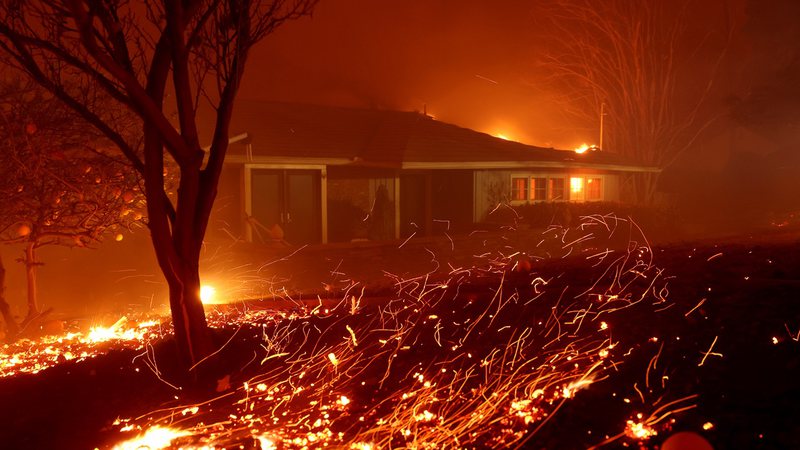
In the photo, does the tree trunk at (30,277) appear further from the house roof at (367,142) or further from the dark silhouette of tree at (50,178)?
the house roof at (367,142)

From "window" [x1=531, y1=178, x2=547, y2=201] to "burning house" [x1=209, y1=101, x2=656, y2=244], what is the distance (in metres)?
0.04

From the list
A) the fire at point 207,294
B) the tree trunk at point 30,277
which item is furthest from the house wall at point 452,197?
the tree trunk at point 30,277

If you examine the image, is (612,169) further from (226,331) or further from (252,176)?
(226,331)

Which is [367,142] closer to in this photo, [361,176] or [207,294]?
[361,176]

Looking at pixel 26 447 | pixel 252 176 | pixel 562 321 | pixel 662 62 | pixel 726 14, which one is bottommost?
pixel 26 447

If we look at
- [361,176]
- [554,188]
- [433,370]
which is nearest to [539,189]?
[554,188]

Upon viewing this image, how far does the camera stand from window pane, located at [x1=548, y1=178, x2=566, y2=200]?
25562 mm

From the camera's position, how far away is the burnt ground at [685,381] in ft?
11.9

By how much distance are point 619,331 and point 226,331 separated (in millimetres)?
4109

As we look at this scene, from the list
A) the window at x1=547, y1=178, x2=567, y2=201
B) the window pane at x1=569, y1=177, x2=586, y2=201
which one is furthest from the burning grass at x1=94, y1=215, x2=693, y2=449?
the window pane at x1=569, y1=177, x2=586, y2=201

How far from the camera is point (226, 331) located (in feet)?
22.5

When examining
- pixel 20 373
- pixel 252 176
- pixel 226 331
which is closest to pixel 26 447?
pixel 20 373

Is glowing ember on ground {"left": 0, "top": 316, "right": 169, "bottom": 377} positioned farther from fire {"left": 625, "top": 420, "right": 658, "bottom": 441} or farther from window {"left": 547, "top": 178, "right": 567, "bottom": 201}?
window {"left": 547, "top": 178, "right": 567, "bottom": 201}

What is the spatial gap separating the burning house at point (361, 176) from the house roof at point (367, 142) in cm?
4
